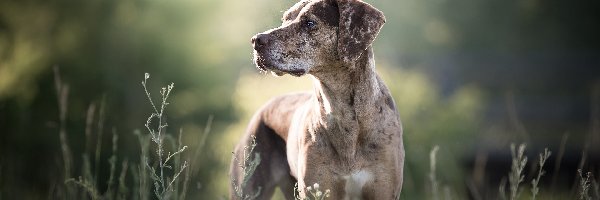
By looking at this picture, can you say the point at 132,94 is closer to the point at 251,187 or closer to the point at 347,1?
the point at 251,187

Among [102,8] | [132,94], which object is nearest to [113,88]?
[132,94]

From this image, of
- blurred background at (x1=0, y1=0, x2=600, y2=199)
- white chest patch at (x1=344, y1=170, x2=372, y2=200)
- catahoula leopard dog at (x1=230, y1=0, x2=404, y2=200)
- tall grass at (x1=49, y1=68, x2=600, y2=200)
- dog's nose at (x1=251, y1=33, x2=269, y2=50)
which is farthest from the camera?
blurred background at (x1=0, y1=0, x2=600, y2=199)

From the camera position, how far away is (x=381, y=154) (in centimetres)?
434

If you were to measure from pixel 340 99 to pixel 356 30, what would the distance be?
41cm

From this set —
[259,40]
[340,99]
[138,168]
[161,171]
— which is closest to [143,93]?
[138,168]

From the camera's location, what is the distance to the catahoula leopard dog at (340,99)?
420 cm

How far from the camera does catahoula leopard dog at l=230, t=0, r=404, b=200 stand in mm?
4203

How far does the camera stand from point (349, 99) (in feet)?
14.7

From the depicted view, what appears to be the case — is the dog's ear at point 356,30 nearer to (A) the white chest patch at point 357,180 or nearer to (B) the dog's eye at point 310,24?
(B) the dog's eye at point 310,24

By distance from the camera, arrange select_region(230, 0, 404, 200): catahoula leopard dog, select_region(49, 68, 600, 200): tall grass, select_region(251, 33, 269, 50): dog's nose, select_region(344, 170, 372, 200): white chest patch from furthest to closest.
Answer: select_region(344, 170, 372, 200): white chest patch, select_region(230, 0, 404, 200): catahoula leopard dog, select_region(251, 33, 269, 50): dog's nose, select_region(49, 68, 600, 200): tall grass

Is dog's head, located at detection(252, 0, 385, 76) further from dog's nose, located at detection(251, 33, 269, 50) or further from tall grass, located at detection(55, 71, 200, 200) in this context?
tall grass, located at detection(55, 71, 200, 200)

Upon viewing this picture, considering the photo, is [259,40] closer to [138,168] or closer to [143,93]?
[138,168]

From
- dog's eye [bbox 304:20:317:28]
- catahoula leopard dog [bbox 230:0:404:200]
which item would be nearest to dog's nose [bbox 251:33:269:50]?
catahoula leopard dog [bbox 230:0:404:200]

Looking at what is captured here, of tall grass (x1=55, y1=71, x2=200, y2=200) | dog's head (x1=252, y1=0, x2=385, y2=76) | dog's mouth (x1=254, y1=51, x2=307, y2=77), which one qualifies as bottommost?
tall grass (x1=55, y1=71, x2=200, y2=200)
